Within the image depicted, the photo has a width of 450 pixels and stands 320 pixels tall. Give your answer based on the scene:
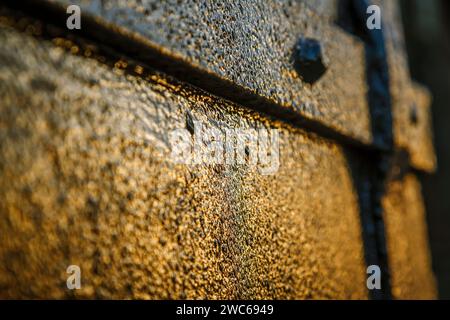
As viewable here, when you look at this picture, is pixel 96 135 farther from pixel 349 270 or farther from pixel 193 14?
pixel 349 270

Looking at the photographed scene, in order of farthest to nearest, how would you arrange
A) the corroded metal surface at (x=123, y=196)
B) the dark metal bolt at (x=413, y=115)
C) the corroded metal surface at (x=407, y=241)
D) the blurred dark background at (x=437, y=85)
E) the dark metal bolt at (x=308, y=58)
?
the blurred dark background at (x=437, y=85) < the dark metal bolt at (x=413, y=115) < the corroded metal surface at (x=407, y=241) < the dark metal bolt at (x=308, y=58) < the corroded metal surface at (x=123, y=196)

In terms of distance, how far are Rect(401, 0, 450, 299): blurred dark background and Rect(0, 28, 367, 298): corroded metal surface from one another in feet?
3.15

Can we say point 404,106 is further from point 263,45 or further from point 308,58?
point 263,45

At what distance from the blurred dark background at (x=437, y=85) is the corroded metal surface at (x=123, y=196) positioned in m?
0.96

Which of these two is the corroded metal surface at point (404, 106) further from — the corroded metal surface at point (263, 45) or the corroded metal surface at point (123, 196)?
the corroded metal surface at point (123, 196)

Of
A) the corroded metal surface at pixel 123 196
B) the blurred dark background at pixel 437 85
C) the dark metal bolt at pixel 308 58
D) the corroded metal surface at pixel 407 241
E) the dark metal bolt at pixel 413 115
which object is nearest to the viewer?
the corroded metal surface at pixel 123 196

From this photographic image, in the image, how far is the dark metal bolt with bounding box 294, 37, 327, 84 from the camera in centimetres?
66

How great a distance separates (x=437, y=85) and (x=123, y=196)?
1.77m

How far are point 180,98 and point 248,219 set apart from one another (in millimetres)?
224

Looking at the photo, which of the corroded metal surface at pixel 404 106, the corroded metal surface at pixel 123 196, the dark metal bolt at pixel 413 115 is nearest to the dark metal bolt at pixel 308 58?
the corroded metal surface at pixel 123 196

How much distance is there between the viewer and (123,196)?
39 cm

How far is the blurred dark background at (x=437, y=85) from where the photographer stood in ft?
4.42
